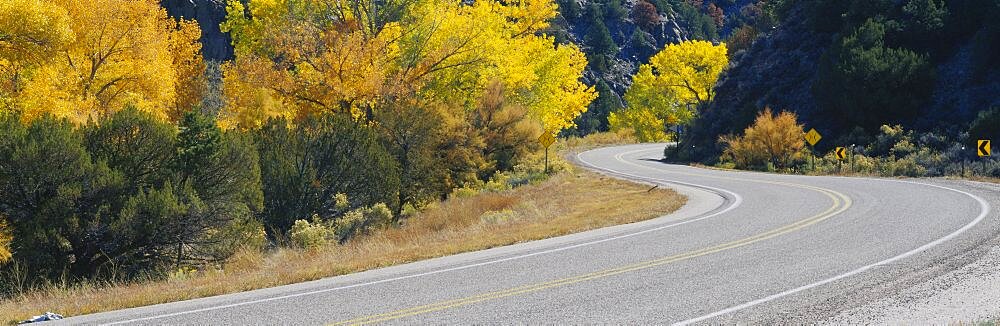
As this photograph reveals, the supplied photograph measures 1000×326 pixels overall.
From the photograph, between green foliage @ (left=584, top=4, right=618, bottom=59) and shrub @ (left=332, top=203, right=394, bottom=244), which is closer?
shrub @ (left=332, top=203, right=394, bottom=244)

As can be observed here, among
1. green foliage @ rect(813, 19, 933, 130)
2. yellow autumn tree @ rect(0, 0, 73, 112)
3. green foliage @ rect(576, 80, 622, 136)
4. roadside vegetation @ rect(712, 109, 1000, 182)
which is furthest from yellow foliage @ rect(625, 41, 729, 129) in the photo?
yellow autumn tree @ rect(0, 0, 73, 112)

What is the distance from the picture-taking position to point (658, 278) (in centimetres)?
1014

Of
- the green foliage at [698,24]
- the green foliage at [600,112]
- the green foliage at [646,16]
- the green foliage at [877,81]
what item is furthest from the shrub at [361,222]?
the green foliage at [646,16]

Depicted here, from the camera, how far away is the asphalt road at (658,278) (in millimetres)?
8445

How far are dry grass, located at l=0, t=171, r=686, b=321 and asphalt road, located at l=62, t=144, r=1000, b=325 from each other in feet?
2.20

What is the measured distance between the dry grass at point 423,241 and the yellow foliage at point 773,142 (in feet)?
52.6

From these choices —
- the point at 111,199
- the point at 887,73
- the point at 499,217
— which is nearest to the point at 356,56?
the point at 499,217

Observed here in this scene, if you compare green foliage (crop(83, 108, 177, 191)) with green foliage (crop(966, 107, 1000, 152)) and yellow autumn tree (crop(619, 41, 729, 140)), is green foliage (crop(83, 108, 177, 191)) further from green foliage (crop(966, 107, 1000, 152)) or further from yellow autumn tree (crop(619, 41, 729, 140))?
yellow autumn tree (crop(619, 41, 729, 140))

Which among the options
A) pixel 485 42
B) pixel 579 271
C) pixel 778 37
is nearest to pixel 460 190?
pixel 485 42

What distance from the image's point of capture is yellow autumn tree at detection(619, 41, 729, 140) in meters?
77.4

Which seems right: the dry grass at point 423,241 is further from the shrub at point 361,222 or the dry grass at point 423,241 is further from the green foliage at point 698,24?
the green foliage at point 698,24

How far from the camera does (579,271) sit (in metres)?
10.9

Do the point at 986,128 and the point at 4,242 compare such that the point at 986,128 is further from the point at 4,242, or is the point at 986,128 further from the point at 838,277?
the point at 4,242

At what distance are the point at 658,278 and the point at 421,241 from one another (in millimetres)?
7375
